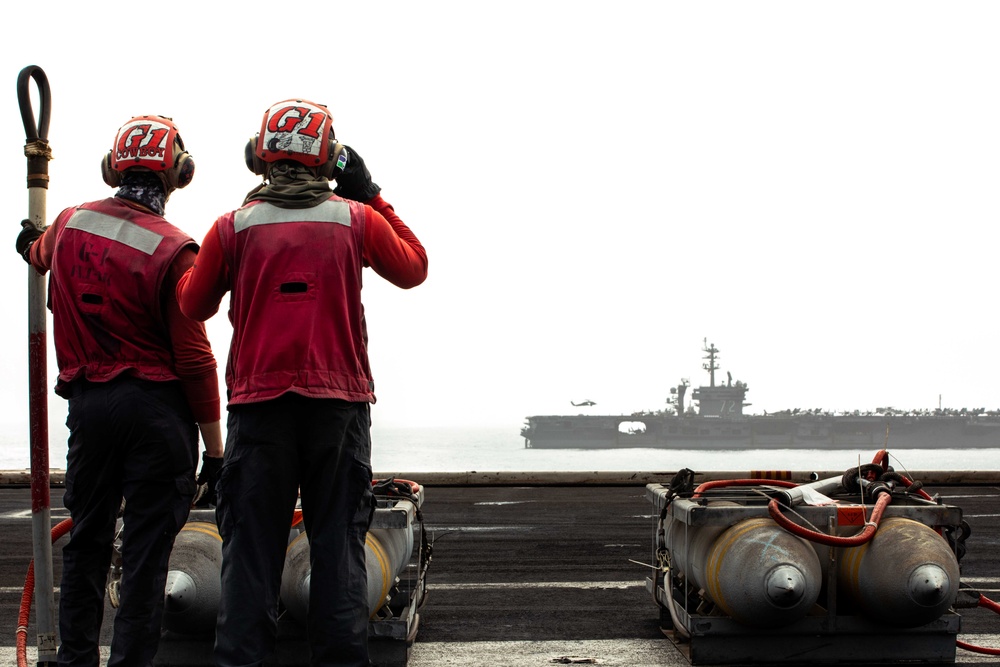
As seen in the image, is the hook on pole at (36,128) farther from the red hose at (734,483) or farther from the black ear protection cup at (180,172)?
the red hose at (734,483)

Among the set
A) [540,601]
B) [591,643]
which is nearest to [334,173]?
[591,643]

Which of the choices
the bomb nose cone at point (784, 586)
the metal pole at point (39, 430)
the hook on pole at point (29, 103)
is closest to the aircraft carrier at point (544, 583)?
the bomb nose cone at point (784, 586)

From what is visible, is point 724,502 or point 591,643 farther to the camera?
point 591,643

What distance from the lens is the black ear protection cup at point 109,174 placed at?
3.47m

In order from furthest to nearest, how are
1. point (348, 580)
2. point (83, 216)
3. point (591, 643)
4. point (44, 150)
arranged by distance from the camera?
point (591, 643) < point (44, 150) < point (83, 216) < point (348, 580)

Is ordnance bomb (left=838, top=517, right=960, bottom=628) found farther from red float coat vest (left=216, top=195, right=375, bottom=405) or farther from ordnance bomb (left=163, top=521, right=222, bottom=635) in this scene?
ordnance bomb (left=163, top=521, right=222, bottom=635)

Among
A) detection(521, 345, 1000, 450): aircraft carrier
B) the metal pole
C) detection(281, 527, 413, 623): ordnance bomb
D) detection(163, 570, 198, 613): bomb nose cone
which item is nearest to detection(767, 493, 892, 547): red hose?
detection(281, 527, 413, 623): ordnance bomb

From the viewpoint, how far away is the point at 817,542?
3.68 m

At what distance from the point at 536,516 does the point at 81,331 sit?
7006 mm

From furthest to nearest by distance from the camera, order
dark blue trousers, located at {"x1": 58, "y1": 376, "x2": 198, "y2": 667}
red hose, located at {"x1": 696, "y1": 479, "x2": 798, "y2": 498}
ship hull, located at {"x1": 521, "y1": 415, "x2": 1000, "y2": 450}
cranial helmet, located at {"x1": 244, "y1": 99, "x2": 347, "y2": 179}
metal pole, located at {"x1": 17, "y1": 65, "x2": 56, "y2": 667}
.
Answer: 1. ship hull, located at {"x1": 521, "y1": 415, "x2": 1000, "y2": 450}
2. red hose, located at {"x1": 696, "y1": 479, "x2": 798, "y2": 498}
3. metal pole, located at {"x1": 17, "y1": 65, "x2": 56, "y2": 667}
4. dark blue trousers, located at {"x1": 58, "y1": 376, "x2": 198, "y2": 667}
5. cranial helmet, located at {"x1": 244, "y1": 99, "x2": 347, "y2": 179}

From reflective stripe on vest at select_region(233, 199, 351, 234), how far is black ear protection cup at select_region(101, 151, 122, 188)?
818mm

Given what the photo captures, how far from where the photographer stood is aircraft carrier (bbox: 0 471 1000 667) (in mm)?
4113

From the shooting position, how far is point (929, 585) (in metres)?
3.61

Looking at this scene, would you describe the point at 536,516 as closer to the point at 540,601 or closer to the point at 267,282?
the point at 540,601
